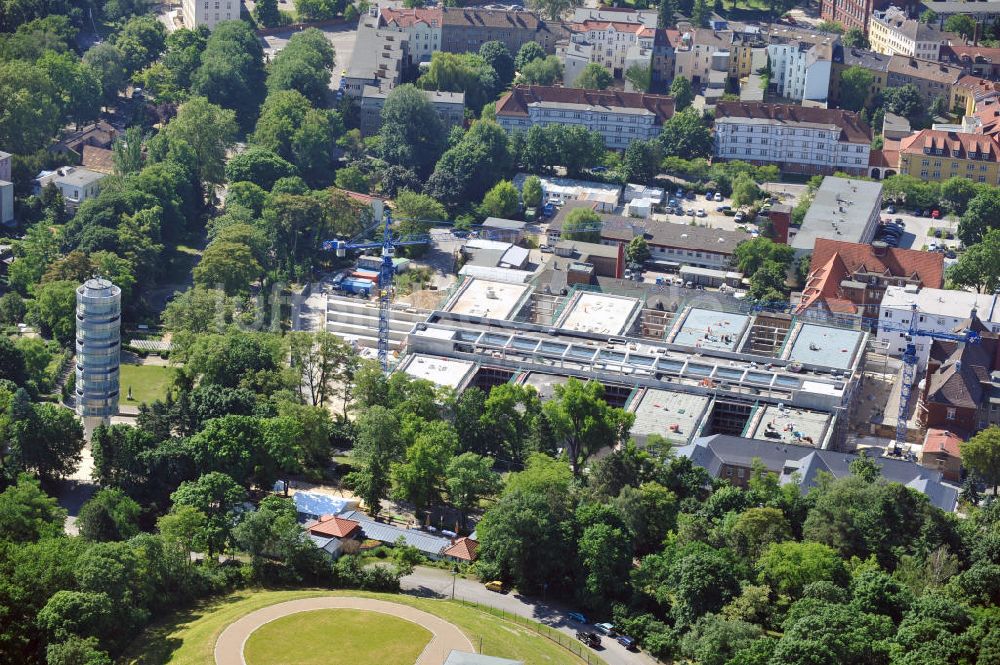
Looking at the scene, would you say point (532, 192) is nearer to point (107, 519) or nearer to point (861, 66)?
point (861, 66)

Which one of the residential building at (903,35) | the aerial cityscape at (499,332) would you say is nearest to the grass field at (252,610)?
the aerial cityscape at (499,332)

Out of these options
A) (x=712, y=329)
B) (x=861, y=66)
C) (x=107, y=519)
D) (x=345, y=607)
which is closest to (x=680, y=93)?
(x=861, y=66)

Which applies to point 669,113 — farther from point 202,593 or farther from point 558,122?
point 202,593

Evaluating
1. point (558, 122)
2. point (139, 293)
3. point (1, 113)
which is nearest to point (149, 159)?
point (1, 113)

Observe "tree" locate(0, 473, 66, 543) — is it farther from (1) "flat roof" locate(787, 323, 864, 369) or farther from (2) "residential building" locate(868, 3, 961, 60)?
(2) "residential building" locate(868, 3, 961, 60)

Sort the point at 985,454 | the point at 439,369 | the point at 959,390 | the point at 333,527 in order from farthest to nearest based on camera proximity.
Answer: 1. the point at 439,369
2. the point at 959,390
3. the point at 985,454
4. the point at 333,527

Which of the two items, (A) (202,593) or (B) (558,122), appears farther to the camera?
(B) (558,122)
